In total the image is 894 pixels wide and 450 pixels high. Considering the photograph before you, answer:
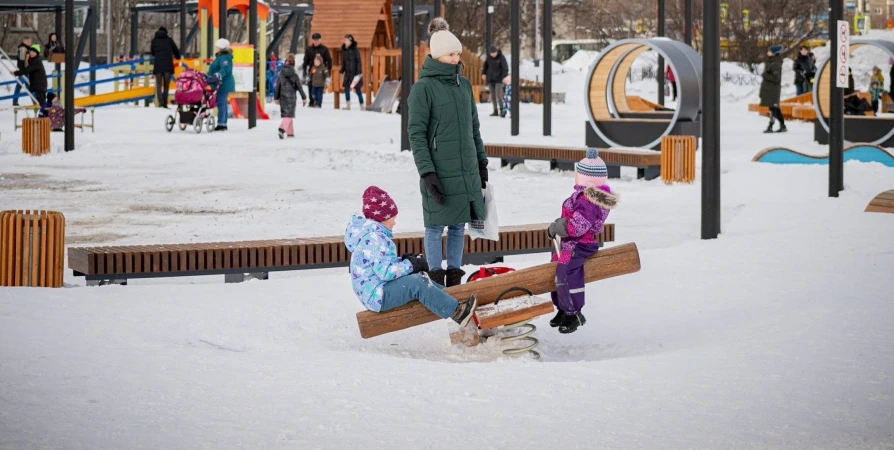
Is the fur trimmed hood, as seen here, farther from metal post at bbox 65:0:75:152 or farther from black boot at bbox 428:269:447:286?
metal post at bbox 65:0:75:152

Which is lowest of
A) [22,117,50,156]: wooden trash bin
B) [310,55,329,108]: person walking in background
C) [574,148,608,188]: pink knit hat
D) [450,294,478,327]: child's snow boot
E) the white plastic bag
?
[450,294,478,327]: child's snow boot

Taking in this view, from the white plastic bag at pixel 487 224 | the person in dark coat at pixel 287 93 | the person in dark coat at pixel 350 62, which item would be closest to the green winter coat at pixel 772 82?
the person in dark coat at pixel 287 93

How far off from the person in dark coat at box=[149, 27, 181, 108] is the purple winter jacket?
24.3 metres

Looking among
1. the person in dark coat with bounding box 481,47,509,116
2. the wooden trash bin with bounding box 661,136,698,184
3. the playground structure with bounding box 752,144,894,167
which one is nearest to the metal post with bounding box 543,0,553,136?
the person in dark coat with bounding box 481,47,509,116

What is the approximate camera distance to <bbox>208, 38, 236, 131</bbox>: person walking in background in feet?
81.9

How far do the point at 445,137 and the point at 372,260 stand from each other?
1.12m

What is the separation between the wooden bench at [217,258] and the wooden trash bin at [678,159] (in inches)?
273

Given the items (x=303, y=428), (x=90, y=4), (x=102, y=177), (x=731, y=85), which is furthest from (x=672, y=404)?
(x=731, y=85)

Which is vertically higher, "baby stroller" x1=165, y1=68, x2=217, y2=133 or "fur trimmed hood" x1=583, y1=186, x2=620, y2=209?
"baby stroller" x1=165, y1=68, x2=217, y2=133

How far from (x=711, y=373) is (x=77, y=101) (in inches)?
1105

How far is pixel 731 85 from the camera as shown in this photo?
45.8 meters

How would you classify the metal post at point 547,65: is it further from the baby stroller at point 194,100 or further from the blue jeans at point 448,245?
the blue jeans at point 448,245

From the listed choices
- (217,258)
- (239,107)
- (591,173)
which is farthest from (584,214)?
(239,107)

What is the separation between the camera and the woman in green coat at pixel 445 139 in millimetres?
7223
